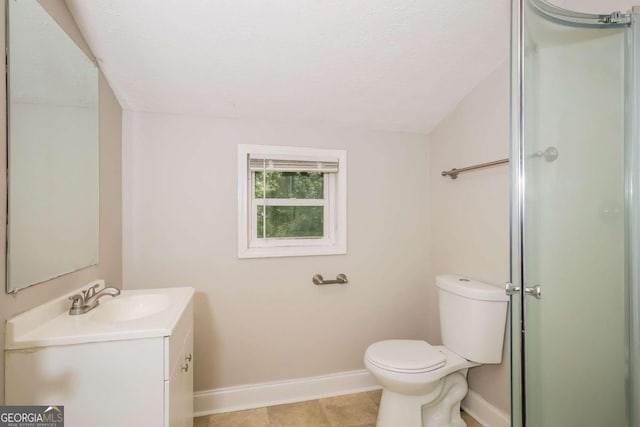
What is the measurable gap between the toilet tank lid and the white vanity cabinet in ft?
4.69

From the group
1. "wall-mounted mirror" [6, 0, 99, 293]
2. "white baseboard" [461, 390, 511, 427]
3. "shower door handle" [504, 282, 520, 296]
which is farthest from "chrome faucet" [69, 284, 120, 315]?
"white baseboard" [461, 390, 511, 427]

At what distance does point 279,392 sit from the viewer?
190cm

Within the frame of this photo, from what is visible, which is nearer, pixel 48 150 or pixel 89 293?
pixel 48 150

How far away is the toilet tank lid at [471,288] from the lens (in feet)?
4.99

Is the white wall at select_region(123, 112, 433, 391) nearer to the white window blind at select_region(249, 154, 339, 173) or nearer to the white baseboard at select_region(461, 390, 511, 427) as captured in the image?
the white window blind at select_region(249, 154, 339, 173)

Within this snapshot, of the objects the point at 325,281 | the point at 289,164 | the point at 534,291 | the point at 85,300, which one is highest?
the point at 289,164

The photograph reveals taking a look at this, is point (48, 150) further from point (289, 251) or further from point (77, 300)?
point (289, 251)

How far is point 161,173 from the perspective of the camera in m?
1.73

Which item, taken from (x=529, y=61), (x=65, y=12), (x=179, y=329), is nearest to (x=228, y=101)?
(x=65, y=12)

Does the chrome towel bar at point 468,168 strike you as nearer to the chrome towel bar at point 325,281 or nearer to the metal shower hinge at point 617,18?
the metal shower hinge at point 617,18

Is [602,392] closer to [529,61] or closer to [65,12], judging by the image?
[529,61]

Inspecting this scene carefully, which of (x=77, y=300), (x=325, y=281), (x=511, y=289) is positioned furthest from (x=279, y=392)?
(x=511, y=289)

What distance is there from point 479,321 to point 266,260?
128cm

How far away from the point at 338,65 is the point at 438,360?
161cm
